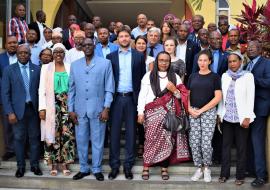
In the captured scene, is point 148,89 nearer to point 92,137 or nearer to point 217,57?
point 92,137

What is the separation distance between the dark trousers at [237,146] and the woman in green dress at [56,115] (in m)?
2.27

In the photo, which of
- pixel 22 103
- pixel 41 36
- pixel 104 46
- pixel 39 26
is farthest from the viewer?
pixel 39 26

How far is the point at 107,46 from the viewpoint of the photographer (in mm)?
6730

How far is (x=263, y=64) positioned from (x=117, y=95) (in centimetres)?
214

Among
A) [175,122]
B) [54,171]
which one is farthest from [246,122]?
[54,171]

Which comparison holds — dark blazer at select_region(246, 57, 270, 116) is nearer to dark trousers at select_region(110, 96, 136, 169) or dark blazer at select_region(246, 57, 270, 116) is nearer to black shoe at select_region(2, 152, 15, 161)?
dark trousers at select_region(110, 96, 136, 169)

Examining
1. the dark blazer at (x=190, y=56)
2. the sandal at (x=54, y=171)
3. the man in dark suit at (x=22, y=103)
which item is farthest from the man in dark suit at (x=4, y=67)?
the dark blazer at (x=190, y=56)

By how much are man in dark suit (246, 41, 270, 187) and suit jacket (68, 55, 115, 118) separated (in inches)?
81.2

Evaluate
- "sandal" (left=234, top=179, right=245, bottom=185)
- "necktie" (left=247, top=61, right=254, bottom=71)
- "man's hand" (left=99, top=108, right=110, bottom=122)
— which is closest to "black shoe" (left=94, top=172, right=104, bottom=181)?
"man's hand" (left=99, top=108, right=110, bottom=122)

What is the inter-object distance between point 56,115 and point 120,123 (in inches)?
38.9

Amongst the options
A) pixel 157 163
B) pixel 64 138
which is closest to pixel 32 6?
pixel 64 138

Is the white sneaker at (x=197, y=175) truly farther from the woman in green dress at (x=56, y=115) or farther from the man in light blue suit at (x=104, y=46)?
the man in light blue suit at (x=104, y=46)

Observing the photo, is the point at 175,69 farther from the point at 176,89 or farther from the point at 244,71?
the point at 244,71

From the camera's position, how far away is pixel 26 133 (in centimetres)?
612
